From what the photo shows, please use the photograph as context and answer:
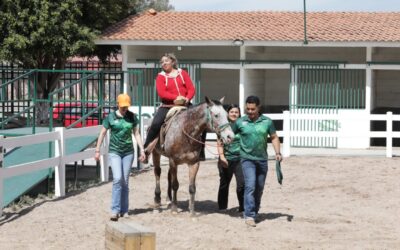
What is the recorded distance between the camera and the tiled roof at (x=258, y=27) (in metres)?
28.1

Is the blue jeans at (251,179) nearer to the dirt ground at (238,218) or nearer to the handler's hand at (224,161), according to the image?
Result: the dirt ground at (238,218)

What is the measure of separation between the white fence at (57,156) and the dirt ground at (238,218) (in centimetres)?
48

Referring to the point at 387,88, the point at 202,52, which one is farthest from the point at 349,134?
the point at 202,52

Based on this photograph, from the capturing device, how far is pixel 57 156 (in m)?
14.6

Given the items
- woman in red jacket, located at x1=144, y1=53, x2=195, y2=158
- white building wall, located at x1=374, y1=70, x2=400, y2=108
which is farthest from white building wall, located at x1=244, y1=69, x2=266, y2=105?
woman in red jacket, located at x1=144, y1=53, x2=195, y2=158

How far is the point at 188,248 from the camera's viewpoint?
9.98 metres

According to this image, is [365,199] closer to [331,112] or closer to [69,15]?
[331,112]

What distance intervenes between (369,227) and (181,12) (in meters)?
22.9

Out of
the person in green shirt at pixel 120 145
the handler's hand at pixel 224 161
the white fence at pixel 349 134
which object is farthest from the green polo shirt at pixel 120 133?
the white fence at pixel 349 134

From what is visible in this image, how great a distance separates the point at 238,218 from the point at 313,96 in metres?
15.4

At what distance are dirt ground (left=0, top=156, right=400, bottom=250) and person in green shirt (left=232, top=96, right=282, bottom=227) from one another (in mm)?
350

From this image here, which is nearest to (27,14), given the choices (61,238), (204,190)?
(204,190)

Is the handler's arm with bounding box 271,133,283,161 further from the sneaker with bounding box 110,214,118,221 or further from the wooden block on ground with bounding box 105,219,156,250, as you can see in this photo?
the wooden block on ground with bounding box 105,219,156,250

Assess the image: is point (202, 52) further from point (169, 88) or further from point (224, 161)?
point (224, 161)
